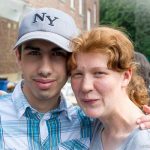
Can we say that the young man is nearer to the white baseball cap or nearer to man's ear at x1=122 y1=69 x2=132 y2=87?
the white baseball cap

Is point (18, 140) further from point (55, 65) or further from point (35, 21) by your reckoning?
point (35, 21)

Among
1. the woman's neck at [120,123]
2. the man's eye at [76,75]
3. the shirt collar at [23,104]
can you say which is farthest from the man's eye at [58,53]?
the woman's neck at [120,123]

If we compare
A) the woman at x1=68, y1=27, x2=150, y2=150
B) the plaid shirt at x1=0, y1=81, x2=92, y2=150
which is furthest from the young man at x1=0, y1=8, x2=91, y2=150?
the woman at x1=68, y1=27, x2=150, y2=150

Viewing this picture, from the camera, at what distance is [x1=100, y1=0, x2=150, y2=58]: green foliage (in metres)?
34.6

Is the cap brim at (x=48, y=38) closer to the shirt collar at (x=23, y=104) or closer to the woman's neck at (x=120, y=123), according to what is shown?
the shirt collar at (x=23, y=104)

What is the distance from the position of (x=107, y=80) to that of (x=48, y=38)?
0.41m

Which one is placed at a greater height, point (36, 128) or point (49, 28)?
point (49, 28)

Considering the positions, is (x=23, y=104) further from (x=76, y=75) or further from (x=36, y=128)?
(x=76, y=75)

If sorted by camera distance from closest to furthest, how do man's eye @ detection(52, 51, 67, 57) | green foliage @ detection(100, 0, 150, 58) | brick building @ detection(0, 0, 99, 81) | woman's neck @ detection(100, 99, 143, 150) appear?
woman's neck @ detection(100, 99, 143, 150)
man's eye @ detection(52, 51, 67, 57)
brick building @ detection(0, 0, 99, 81)
green foliage @ detection(100, 0, 150, 58)

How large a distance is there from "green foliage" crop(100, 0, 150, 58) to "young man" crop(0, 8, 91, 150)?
94.4ft

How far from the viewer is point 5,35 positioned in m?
12.2

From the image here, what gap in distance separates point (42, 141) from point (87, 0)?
26.3 metres

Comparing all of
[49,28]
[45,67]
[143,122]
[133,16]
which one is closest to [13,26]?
[49,28]

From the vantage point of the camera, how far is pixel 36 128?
8.02ft
